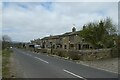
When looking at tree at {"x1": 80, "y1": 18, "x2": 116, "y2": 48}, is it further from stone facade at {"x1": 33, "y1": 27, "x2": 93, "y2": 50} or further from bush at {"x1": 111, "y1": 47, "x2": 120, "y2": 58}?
stone facade at {"x1": 33, "y1": 27, "x2": 93, "y2": 50}

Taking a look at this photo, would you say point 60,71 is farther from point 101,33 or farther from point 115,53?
point 101,33

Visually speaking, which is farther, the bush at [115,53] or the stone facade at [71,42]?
the stone facade at [71,42]

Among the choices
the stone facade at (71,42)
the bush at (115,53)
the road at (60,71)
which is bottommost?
the road at (60,71)

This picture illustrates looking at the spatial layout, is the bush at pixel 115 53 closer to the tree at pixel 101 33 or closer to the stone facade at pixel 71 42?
the tree at pixel 101 33

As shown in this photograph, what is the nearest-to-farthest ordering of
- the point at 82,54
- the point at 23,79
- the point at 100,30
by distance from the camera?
the point at 23,79 < the point at 82,54 < the point at 100,30

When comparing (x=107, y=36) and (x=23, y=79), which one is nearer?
(x=23, y=79)

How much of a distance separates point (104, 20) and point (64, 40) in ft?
165

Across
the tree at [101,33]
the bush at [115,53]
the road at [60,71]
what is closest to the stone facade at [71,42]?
the tree at [101,33]

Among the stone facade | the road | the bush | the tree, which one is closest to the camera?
the road

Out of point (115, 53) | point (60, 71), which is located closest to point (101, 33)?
point (115, 53)

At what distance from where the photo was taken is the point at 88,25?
52.5 metres

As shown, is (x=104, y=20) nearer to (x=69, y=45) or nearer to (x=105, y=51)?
(x=105, y=51)

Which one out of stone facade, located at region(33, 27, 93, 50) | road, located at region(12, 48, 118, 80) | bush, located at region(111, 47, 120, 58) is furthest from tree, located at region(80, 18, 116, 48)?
road, located at region(12, 48, 118, 80)

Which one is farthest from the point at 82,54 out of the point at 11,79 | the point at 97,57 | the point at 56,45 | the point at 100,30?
the point at 56,45
